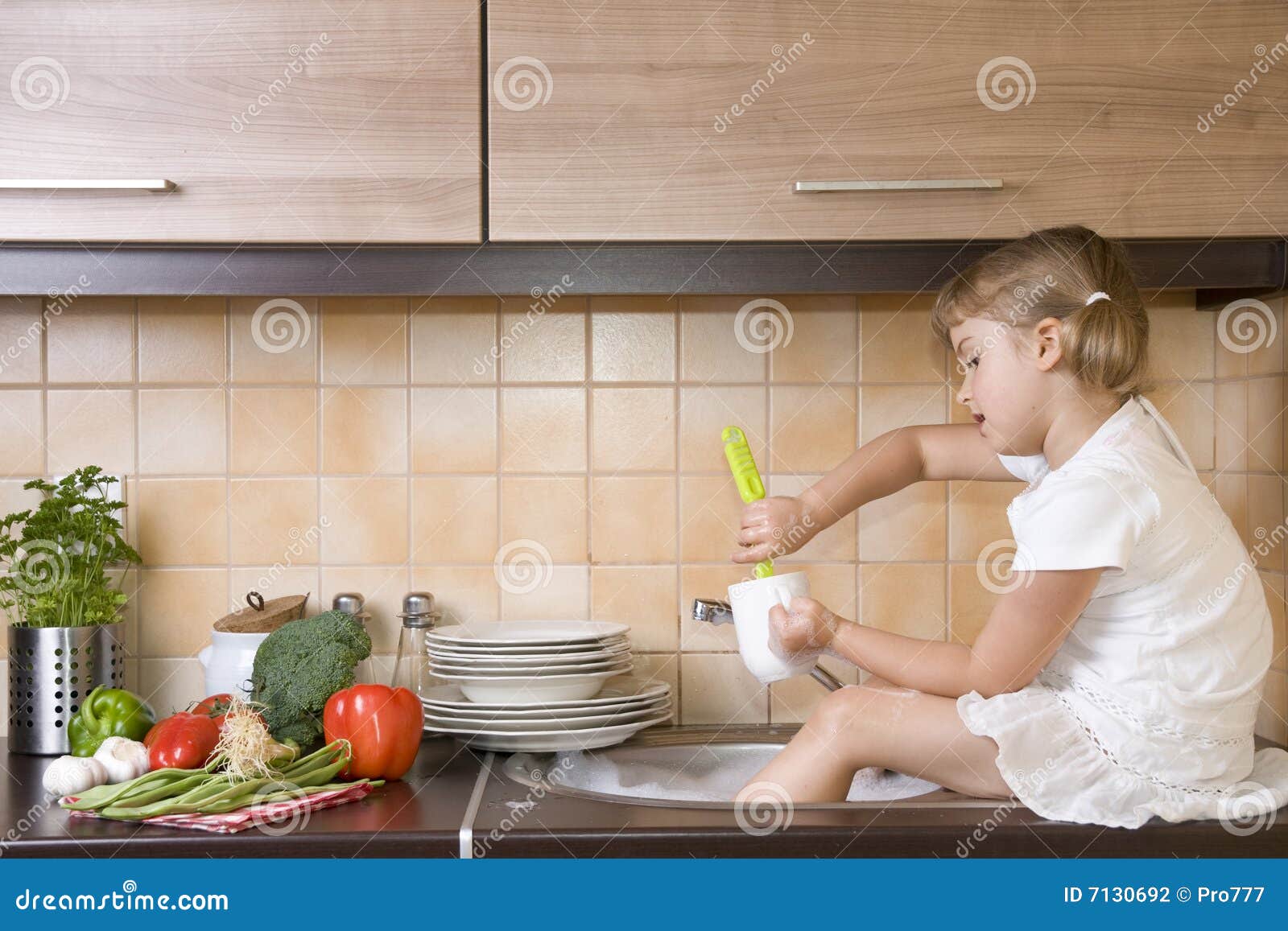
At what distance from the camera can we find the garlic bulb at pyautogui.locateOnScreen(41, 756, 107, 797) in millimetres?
1108

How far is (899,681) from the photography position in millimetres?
1114

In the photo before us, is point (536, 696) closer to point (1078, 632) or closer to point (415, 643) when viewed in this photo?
point (415, 643)

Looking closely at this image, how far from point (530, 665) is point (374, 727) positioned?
194 mm

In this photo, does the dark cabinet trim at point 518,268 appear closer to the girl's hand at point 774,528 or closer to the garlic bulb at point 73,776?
the girl's hand at point 774,528

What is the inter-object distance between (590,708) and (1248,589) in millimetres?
708

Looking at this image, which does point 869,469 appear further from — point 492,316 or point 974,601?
point 492,316

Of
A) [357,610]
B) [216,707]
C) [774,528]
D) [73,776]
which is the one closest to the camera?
[73,776]

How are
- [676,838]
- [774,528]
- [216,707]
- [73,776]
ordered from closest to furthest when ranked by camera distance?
[676,838] → [73,776] → [216,707] → [774,528]

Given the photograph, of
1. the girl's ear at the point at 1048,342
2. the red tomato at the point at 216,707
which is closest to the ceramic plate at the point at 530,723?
the red tomato at the point at 216,707

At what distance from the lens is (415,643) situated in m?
1.48

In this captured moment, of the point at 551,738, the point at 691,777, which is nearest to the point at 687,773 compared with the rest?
the point at 691,777
